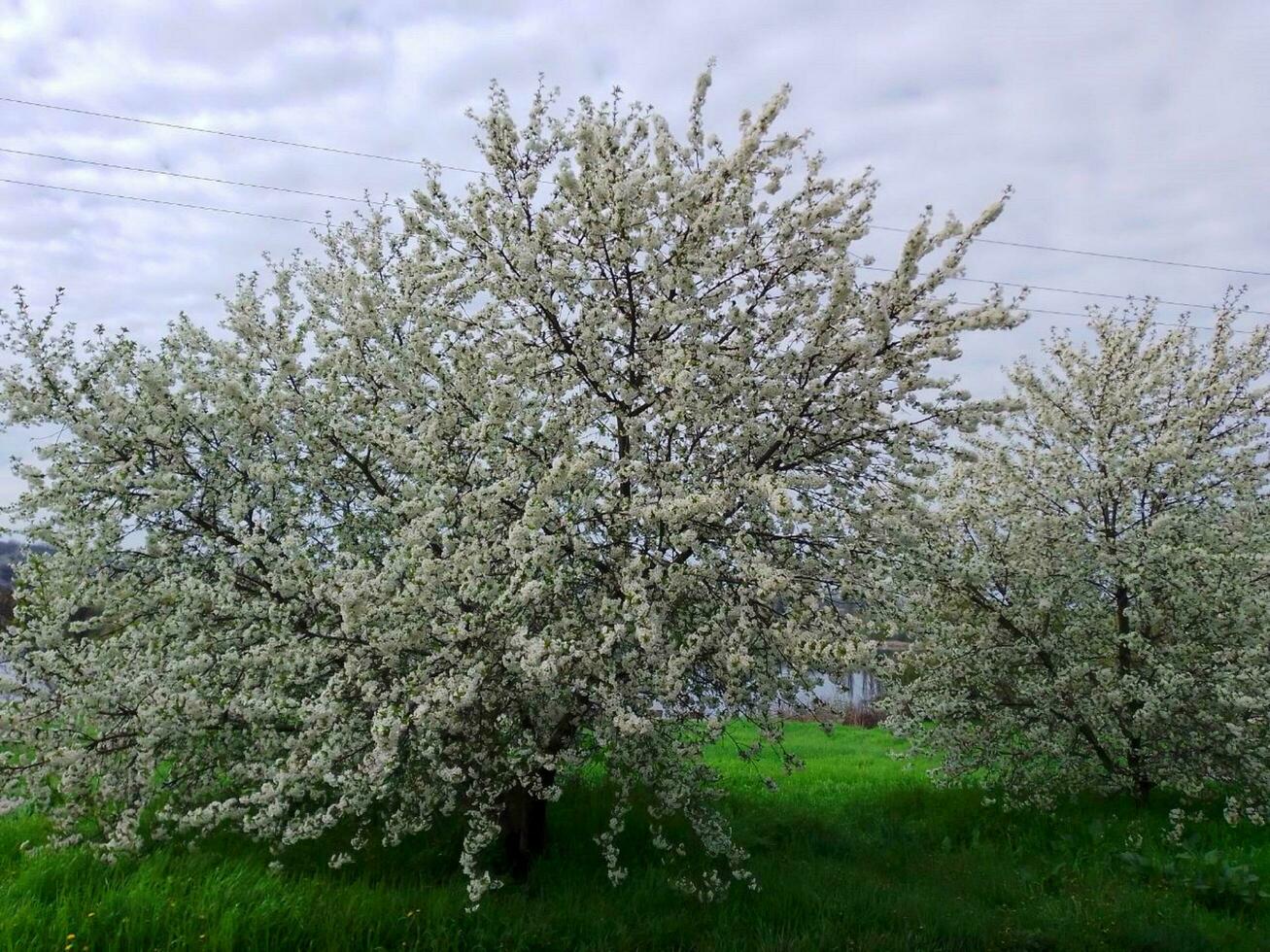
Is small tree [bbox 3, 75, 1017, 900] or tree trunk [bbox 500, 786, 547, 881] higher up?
small tree [bbox 3, 75, 1017, 900]

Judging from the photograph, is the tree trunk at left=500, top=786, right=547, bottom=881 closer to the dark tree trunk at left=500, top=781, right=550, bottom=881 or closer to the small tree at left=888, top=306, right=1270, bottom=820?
the dark tree trunk at left=500, top=781, right=550, bottom=881

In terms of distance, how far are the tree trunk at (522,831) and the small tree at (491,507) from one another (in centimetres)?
6

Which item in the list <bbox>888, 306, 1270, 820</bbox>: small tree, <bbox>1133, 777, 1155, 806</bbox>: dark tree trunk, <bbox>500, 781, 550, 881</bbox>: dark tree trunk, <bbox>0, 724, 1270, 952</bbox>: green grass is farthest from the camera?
<bbox>1133, 777, 1155, 806</bbox>: dark tree trunk

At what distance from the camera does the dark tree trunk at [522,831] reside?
7867 millimetres

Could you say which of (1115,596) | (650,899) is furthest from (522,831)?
(1115,596)

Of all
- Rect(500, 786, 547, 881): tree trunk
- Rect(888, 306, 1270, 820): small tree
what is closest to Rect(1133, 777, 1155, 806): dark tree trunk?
Rect(888, 306, 1270, 820): small tree

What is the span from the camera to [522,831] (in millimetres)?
7910

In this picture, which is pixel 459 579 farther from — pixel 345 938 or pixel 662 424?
pixel 345 938

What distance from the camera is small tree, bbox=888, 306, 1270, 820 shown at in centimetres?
976

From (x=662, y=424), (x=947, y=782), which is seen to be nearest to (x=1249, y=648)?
(x=947, y=782)

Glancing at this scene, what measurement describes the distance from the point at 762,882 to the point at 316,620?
4.81 meters

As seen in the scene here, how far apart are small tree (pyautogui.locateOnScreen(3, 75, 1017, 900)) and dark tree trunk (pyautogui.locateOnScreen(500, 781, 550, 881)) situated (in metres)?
0.06

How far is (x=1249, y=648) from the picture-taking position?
377 inches

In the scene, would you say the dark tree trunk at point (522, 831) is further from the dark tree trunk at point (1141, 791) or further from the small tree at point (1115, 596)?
the dark tree trunk at point (1141, 791)
